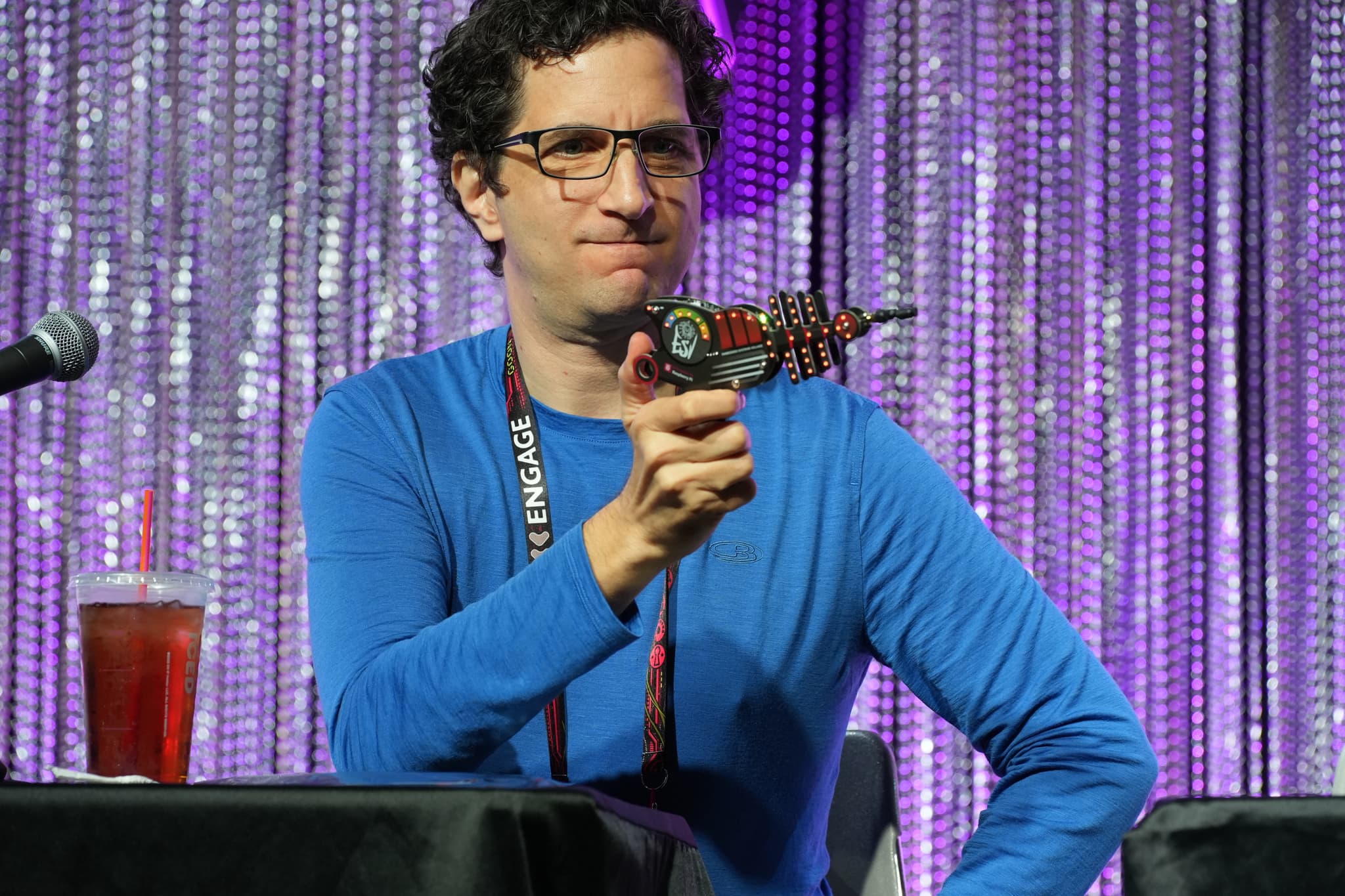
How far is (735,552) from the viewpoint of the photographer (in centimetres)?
123

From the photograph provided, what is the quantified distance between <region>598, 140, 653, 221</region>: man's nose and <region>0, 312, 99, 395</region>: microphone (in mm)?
449

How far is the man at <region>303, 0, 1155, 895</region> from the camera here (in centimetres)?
114

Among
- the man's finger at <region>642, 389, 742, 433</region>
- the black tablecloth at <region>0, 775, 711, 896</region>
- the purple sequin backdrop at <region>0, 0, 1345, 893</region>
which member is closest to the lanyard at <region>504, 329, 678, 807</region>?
the man's finger at <region>642, 389, 742, 433</region>

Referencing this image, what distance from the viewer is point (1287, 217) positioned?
235 cm

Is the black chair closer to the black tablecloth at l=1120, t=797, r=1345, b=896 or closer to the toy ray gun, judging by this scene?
the toy ray gun

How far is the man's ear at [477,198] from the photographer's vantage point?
1.39 metres

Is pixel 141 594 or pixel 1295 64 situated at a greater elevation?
pixel 1295 64

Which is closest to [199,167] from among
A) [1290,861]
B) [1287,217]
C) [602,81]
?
[602,81]

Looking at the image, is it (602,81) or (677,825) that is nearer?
(677,825)

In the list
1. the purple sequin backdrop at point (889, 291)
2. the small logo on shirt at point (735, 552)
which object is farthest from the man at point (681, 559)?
the purple sequin backdrop at point (889, 291)

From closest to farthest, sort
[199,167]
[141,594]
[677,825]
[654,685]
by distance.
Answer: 1. [677,825]
2. [141,594]
3. [654,685]
4. [199,167]

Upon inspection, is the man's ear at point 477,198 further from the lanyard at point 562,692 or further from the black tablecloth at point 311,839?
the black tablecloth at point 311,839

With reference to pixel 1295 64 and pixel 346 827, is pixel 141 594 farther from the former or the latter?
pixel 1295 64

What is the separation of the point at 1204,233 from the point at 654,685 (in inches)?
65.4
